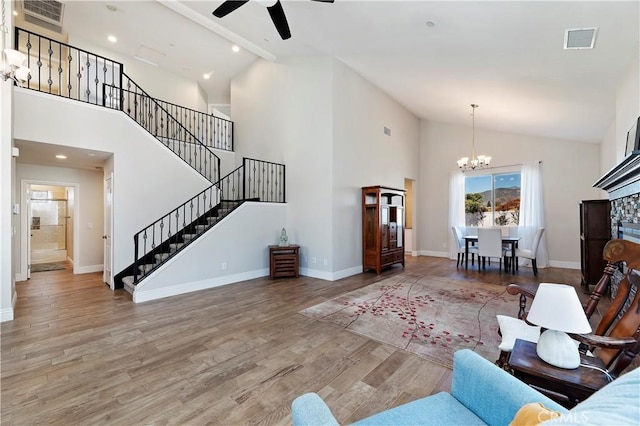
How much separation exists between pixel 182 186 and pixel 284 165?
7.31 ft

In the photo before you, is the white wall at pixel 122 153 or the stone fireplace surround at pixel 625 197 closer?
the stone fireplace surround at pixel 625 197

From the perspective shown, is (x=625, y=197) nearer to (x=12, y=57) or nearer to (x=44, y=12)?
(x=12, y=57)

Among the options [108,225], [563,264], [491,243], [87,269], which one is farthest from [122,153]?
[563,264]

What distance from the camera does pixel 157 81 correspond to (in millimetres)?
8047

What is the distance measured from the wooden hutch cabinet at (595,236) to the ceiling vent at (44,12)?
10.7m

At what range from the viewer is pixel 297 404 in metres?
1.04

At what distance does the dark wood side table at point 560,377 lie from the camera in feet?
4.19

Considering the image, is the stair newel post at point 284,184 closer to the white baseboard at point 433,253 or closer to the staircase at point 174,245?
the staircase at point 174,245

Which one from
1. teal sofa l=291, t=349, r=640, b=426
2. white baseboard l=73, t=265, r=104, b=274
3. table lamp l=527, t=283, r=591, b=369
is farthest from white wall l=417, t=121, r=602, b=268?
white baseboard l=73, t=265, r=104, b=274

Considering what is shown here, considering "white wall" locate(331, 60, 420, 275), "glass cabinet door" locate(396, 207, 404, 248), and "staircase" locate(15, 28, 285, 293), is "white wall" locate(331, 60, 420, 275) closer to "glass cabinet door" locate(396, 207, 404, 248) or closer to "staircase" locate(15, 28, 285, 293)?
"glass cabinet door" locate(396, 207, 404, 248)

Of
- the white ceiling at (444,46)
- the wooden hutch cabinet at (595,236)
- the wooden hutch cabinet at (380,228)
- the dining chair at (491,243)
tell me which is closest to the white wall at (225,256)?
the wooden hutch cabinet at (380,228)

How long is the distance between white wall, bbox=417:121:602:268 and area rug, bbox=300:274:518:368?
11.3 feet

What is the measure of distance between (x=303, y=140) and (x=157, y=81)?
16.9ft

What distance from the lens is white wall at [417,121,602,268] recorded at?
692cm
